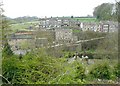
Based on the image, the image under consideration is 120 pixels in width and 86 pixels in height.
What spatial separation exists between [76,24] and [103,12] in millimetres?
581

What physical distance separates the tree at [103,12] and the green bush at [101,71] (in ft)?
2.43

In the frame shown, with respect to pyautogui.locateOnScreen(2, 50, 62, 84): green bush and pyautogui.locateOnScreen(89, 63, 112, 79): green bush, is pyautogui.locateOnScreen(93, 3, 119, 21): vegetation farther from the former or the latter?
pyautogui.locateOnScreen(2, 50, 62, 84): green bush

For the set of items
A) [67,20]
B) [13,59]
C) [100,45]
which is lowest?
[100,45]

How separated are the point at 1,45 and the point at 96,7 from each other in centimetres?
207

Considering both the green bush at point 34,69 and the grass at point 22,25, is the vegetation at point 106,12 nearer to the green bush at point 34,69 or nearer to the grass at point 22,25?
the grass at point 22,25

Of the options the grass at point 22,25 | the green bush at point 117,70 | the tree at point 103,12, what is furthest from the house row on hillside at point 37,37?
the green bush at point 117,70

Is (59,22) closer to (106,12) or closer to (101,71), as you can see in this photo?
(106,12)

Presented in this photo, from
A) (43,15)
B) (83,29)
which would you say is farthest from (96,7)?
(43,15)

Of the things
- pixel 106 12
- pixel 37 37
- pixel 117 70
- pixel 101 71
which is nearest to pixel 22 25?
pixel 37 37

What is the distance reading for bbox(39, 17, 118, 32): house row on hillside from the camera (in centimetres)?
312

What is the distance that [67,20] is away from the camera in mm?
3227

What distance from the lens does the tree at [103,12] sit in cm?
346

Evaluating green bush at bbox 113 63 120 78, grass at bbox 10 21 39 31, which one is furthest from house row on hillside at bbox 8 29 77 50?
green bush at bbox 113 63 120 78

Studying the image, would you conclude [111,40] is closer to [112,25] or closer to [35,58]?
[112,25]
